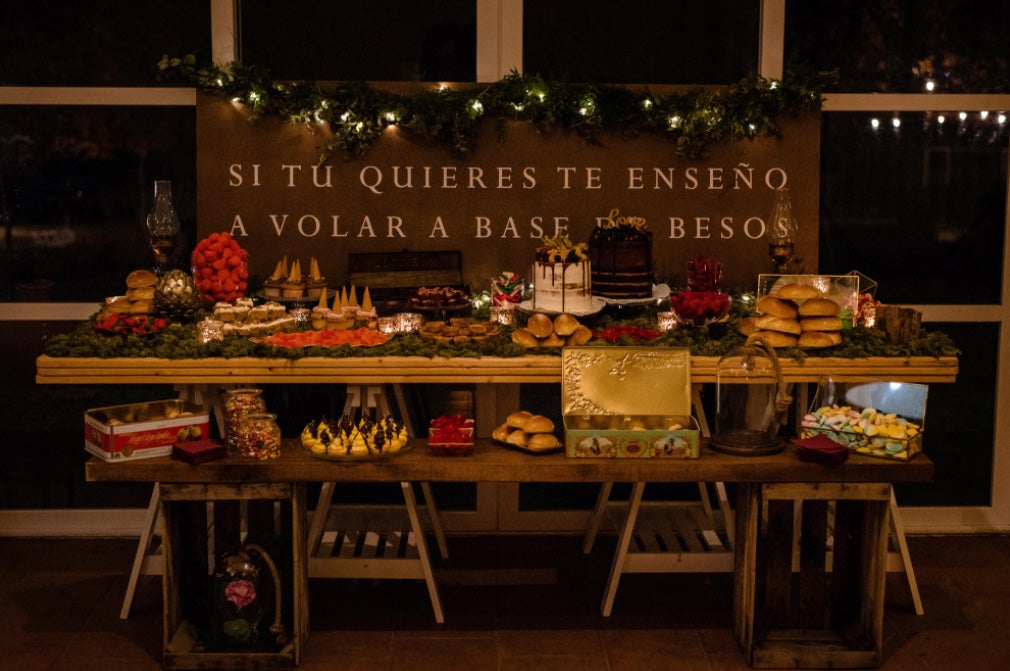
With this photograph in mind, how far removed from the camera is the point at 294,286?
490 cm

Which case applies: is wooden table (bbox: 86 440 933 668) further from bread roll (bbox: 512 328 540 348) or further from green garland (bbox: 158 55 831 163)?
green garland (bbox: 158 55 831 163)

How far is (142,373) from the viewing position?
424 cm

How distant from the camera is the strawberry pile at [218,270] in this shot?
4.80 m

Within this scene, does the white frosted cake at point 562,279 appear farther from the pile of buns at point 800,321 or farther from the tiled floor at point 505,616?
the tiled floor at point 505,616

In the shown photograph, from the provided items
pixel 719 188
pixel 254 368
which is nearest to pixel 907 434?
pixel 719 188

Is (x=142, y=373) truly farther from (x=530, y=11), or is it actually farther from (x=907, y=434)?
(x=907, y=434)

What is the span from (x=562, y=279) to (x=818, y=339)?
1063mm

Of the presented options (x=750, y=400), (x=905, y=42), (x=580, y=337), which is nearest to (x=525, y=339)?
(x=580, y=337)

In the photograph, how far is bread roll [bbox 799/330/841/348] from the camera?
4422 mm

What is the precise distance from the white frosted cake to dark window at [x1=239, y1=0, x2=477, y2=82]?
1127mm

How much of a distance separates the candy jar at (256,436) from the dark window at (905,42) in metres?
3.07

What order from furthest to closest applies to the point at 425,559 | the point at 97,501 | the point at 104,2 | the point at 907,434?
the point at 97,501 → the point at 104,2 → the point at 425,559 → the point at 907,434

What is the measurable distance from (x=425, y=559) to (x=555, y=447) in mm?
800

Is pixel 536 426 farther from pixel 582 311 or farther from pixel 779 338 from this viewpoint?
pixel 779 338
